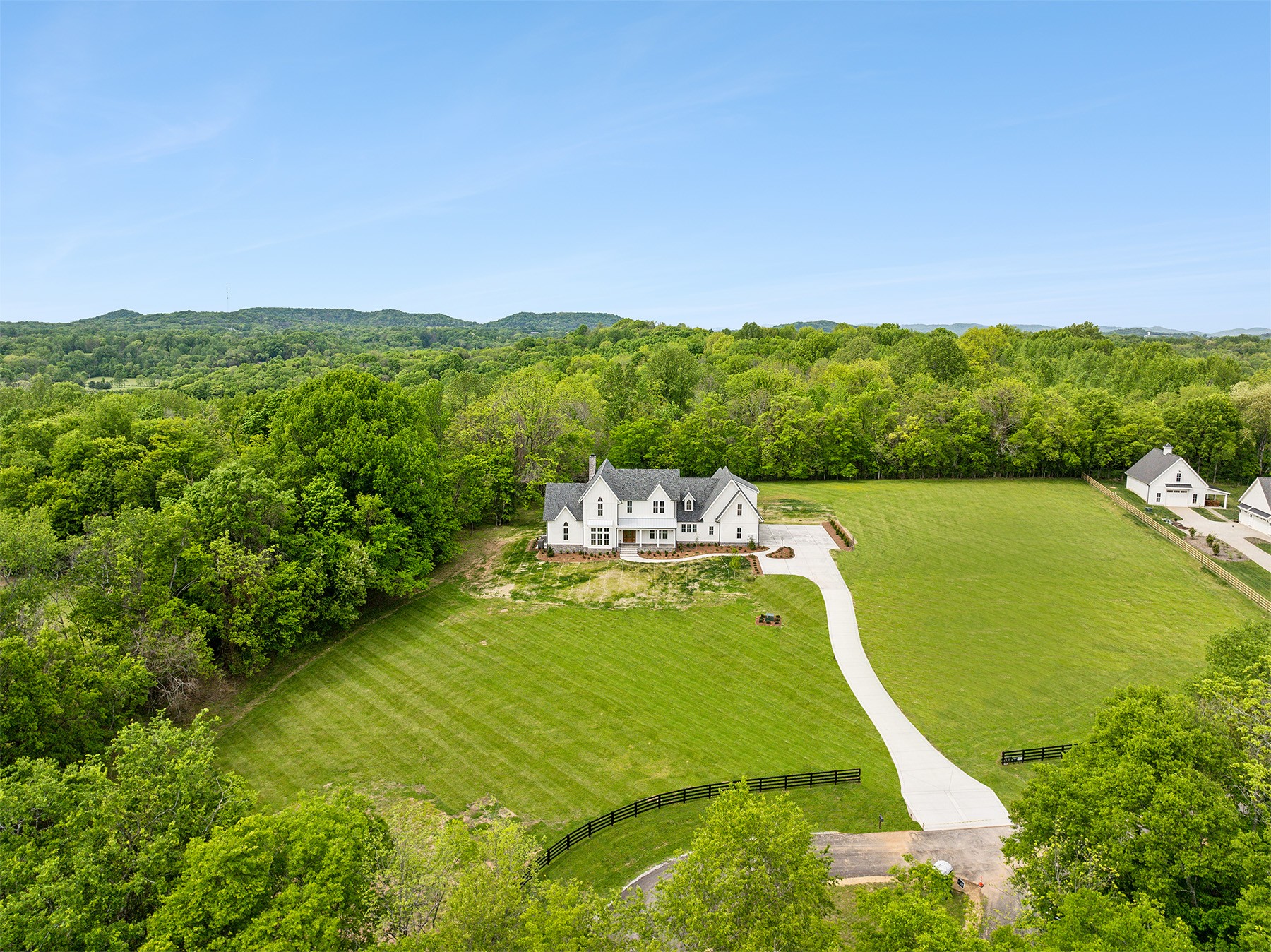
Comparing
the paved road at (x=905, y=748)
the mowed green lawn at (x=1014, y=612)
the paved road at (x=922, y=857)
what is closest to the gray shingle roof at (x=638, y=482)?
the paved road at (x=905, y=748)

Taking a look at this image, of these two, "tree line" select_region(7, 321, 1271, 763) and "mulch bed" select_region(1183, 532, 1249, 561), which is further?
"mulch bed" select_region(1183, 532, 1249, 561)

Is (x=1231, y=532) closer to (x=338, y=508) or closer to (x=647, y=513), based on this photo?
(x=647, y=513)

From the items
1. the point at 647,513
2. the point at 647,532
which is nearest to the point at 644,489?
the point at 647,513

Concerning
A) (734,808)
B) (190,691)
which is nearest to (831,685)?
(734,808)

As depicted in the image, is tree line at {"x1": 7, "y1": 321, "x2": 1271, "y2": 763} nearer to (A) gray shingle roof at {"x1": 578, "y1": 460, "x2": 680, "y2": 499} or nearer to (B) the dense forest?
(B) the dense forest

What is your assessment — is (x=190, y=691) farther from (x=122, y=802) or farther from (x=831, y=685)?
(x=831, y=685)

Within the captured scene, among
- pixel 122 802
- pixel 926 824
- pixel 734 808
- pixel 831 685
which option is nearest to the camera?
pixel 734 808

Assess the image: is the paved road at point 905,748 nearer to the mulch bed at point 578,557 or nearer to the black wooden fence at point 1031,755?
the black wooden fence at point 1031,755

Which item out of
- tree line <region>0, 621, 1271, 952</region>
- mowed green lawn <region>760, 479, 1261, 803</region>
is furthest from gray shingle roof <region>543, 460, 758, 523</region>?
tree line <region>0, 621, 1271, 952</region>

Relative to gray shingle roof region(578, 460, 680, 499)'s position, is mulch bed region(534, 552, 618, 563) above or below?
below
